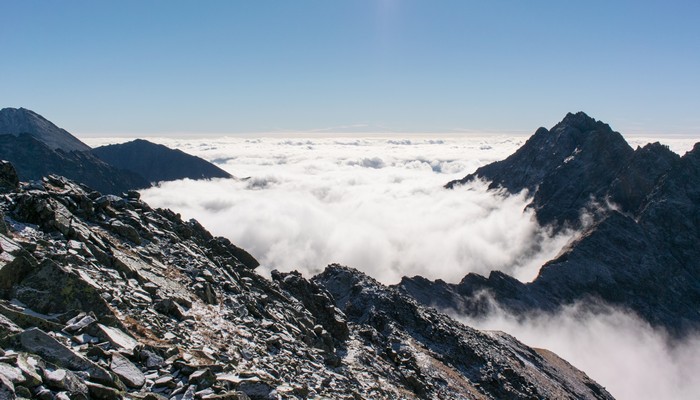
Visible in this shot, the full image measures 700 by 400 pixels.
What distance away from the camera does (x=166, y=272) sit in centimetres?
3359

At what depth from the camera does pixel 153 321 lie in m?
23.5

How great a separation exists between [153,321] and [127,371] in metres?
7.46

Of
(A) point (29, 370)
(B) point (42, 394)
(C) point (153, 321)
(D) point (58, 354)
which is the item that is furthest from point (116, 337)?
(B) point (42, 394)

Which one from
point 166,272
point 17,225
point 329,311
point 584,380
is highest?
point 17,225

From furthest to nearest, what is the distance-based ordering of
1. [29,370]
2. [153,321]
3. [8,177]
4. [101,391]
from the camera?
[8,177]
[153,321]
[101,391]
[29,370]

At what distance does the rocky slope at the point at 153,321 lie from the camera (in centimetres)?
1549

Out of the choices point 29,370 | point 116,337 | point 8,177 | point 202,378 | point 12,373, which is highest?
point 8,177

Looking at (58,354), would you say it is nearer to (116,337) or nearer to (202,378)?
(116,337)

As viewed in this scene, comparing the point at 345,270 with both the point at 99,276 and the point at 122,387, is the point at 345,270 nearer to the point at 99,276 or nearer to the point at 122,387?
the point at 99,276

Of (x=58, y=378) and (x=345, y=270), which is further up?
(x=58, y=378)

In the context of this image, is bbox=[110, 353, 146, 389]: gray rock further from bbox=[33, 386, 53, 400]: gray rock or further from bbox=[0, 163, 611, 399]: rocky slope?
bbox=[33, 386, 53, 400]: gray rock

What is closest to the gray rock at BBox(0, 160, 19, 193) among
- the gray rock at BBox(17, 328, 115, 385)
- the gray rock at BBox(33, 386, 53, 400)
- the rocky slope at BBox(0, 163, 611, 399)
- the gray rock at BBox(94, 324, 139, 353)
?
the rocky slope at BBox(0, 163, 611, 399)

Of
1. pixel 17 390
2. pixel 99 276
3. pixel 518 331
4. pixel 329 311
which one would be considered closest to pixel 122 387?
pixel 17 390

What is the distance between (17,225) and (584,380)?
128 meters
